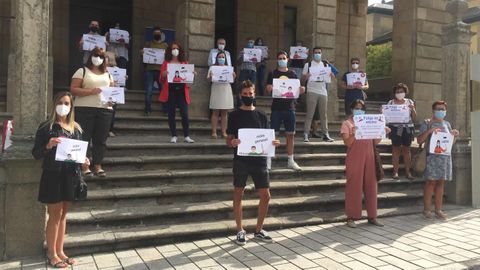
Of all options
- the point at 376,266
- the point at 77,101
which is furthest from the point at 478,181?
the point at 77,101

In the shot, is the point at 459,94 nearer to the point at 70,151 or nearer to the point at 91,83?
the point at 91,83

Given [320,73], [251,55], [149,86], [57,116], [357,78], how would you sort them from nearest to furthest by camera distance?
[57,116] → [320,73] → [357,78] → [149,86] → [251,55]

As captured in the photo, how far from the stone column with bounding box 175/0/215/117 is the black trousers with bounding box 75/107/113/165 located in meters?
4.06

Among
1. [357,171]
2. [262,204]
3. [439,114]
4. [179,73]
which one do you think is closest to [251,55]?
[179,73]

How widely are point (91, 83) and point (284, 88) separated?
10.8 ft

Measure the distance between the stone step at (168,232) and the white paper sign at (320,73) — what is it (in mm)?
3164

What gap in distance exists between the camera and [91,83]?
20.1ft

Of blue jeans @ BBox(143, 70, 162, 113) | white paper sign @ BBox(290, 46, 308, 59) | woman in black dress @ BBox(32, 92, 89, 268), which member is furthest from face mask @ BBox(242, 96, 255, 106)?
white paper sign @ BBox(290, 46, 308, 59)

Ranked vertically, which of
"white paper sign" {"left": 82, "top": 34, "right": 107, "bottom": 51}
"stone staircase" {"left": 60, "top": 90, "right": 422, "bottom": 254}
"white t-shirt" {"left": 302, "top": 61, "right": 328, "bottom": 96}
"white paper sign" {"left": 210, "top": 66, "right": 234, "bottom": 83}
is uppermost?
"white paper sign" {"left": 82, "top": 34, "right": 107, "bottom": 51}

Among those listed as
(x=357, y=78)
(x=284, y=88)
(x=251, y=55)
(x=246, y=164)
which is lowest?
(x=246, y=164)

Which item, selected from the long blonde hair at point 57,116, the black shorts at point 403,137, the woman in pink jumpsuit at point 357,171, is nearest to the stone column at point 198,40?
the black shorts at point 403,137

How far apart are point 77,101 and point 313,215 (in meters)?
3.92

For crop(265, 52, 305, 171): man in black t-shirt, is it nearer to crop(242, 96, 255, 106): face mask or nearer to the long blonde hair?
crop(242, 96, 255, 106): face mask

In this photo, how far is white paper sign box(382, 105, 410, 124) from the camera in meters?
8.38
